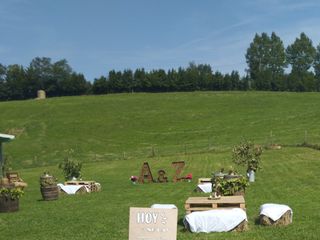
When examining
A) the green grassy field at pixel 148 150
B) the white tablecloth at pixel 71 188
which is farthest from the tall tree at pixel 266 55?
the white tablecloth at pixel 71 188

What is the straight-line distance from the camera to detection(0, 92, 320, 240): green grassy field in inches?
528

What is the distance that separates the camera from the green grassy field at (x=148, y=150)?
44.0 feet

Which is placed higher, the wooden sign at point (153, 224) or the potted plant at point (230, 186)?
the wooden sign at point (153, 224)

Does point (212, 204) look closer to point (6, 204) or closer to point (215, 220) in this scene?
point (215, 220)

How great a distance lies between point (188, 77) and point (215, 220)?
10149 centimetres

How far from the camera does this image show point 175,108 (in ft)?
235

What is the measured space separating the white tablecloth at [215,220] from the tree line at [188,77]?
10061cm

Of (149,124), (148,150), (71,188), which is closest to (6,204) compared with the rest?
(71,188)

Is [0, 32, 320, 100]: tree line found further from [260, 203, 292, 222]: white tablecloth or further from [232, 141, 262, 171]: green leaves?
[260, 203, 292, 222]: white tablecloth

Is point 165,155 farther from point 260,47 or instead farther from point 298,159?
point 260,47

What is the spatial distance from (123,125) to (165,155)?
20.2m

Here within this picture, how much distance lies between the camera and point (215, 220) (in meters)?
11.2

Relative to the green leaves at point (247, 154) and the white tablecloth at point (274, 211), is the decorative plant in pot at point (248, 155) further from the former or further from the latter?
the white tablecloth at point (274, 211)

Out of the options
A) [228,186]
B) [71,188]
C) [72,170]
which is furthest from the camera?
[72,170]
